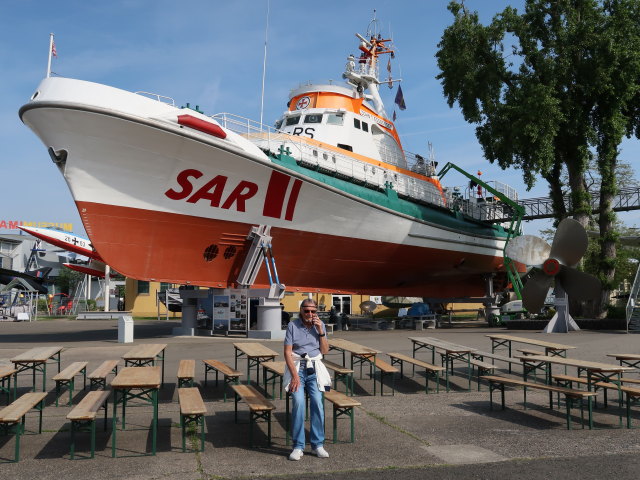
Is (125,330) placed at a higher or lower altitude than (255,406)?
lower

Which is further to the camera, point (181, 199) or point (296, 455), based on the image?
point (181, 199)

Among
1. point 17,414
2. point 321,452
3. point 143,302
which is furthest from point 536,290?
point 143,302

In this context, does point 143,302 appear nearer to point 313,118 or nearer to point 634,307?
point 313,118

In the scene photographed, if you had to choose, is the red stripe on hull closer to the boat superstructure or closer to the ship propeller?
the boat superstructure

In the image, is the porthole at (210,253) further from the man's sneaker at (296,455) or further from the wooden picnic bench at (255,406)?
→ the man's sneaker at (296,455)

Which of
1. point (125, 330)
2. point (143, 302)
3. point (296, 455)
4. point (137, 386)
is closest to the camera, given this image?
point (296, 455)

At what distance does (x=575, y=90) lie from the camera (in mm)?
26047

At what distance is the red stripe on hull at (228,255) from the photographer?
54.0ft

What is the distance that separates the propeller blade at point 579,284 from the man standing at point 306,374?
60.9 feet

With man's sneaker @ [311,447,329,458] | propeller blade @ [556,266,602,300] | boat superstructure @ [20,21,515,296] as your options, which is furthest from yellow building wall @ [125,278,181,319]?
man's sneaker @ [311,447,329,458]

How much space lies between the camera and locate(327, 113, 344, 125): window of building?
79.7 feet

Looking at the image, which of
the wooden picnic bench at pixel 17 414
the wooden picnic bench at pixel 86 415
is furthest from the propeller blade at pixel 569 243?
the wooden picnic bench at pixel 17 414

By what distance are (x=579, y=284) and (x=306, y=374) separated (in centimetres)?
1893

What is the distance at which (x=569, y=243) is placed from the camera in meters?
21.4
